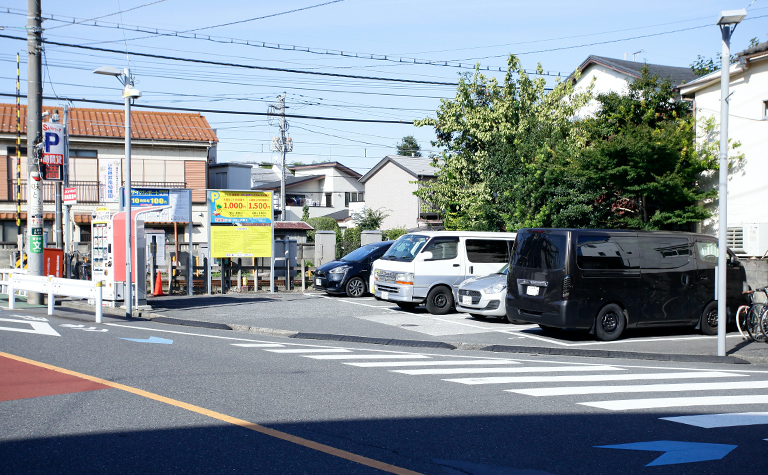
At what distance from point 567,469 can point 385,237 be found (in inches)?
1168

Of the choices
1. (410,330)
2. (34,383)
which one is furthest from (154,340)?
(410,330)

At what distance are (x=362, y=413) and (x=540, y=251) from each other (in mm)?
7230

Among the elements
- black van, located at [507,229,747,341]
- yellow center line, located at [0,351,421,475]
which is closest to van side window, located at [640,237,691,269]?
black van, located at [507,229,747,341]

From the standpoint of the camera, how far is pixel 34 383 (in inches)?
312

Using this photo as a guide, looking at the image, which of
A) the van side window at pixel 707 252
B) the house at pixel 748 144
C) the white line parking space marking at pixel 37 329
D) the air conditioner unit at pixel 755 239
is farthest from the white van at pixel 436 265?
the white line parking space marking at pixel 37 329

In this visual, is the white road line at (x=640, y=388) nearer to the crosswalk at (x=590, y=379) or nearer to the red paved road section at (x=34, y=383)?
the crosswalk at (x=590, y=379)

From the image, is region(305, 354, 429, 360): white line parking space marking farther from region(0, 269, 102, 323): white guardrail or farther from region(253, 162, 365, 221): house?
region(253, 162, 365, 221): house

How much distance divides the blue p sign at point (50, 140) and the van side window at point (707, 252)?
55.6 ft

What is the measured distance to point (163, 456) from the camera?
521cm

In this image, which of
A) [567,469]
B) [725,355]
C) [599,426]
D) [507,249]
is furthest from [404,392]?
[507,249]

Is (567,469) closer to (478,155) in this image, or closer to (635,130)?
(635,130)

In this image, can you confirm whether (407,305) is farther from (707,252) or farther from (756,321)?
(756,321)

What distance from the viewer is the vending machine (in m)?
17.0

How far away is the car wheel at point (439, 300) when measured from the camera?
17156 mm
